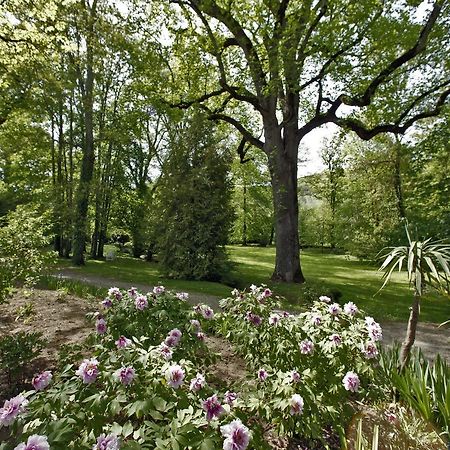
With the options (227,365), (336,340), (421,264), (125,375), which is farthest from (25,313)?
(421,264)

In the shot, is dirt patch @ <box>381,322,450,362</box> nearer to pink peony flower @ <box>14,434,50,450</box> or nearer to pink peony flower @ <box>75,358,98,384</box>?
pink peony flower @ <box>75,358,98,384</box>

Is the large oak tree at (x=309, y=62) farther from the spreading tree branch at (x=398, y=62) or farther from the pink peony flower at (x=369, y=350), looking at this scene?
the pink peony flower at (x=369, y=350)

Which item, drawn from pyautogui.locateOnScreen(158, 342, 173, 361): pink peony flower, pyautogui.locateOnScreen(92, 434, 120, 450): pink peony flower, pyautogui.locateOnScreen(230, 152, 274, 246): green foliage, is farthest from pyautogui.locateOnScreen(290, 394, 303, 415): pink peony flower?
pyautogui.locateOnScreen(230, 152, 274, 246): green foliage

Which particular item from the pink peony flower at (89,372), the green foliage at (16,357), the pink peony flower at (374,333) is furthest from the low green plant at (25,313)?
the pink peony flower at (374,333)

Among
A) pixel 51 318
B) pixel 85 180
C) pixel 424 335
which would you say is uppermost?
pixel 85 180

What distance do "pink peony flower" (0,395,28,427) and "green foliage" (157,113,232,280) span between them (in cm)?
1009

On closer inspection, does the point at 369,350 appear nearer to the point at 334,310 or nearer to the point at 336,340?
the point at 336,340

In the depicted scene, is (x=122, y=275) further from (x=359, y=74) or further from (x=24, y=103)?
(x=359, y=74)

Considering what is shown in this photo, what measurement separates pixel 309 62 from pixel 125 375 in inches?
467

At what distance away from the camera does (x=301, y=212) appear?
37.8 metres

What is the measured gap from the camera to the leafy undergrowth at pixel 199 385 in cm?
170

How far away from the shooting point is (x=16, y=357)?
3.44 m

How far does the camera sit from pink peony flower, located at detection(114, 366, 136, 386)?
6.39 feet

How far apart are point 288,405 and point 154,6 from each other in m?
14.6
